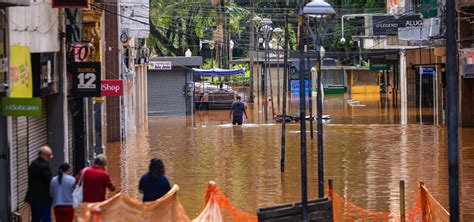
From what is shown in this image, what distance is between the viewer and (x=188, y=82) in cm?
6359

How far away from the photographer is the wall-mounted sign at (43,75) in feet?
64.1

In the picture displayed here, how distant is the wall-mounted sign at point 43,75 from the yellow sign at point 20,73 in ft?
1.81

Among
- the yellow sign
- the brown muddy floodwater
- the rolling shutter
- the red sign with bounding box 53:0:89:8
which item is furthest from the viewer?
the brown muddy floodwater

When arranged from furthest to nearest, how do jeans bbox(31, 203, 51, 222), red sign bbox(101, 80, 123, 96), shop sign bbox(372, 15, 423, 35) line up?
shop sign bbox(372, 15, 423, 35) → red sign bbox(101, 80, 123, 96) → jeans bbox(31, 203, 51, 222)

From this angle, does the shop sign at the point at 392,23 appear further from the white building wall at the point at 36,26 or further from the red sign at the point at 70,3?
A: the red sign at the point at 70,3

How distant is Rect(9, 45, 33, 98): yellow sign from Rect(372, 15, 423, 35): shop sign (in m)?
33.2

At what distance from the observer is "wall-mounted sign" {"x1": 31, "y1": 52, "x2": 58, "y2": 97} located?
19.5 meters

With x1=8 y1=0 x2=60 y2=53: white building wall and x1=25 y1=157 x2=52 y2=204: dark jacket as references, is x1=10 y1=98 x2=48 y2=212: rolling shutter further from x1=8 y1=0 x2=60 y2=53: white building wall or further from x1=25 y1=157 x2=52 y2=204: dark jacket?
x1=25 y1=157 x2=52 y2=204: dark jacket

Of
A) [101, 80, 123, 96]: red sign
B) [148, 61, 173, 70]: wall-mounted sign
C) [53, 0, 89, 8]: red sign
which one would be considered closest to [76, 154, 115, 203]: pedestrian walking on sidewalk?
[53, 0, 89, 8]: red sign

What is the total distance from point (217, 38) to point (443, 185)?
47.7m

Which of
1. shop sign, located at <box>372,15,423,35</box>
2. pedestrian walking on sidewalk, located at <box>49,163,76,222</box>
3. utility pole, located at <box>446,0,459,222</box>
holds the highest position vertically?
shop sign, located at <box>372,15,423,35</box>

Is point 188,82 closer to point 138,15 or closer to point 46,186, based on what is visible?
point 138,15

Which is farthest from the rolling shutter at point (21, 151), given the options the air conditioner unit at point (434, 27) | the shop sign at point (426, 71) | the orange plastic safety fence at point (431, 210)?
the shop sign at point (426, 71)

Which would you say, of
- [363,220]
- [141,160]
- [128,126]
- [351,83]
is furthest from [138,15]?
[351,83]
